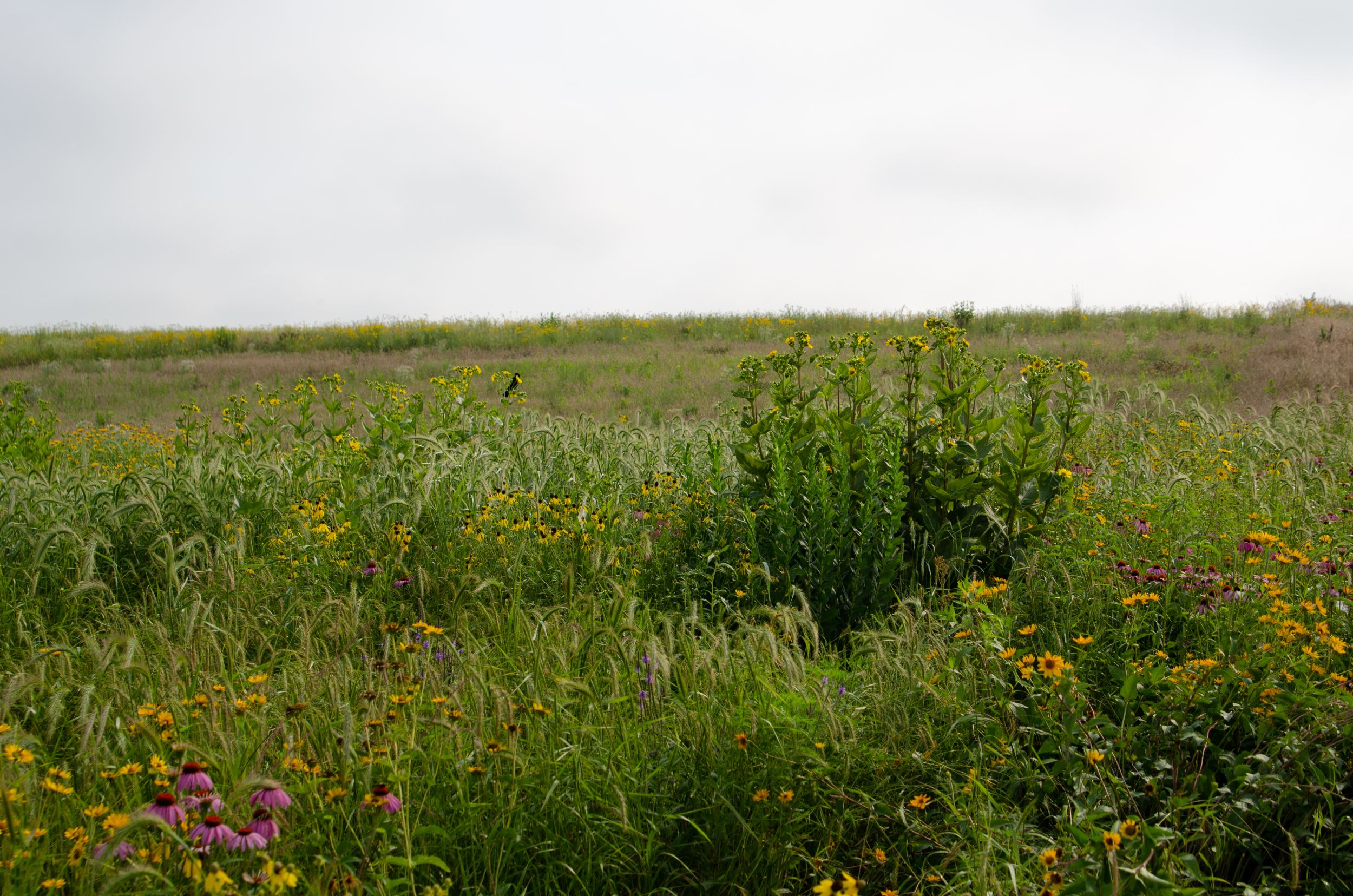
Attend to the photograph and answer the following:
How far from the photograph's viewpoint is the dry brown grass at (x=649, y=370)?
1187cm

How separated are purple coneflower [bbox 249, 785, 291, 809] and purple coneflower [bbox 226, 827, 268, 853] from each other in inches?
2.5

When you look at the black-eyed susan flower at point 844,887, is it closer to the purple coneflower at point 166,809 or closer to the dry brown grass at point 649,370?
the purple coneflower at point 166,809

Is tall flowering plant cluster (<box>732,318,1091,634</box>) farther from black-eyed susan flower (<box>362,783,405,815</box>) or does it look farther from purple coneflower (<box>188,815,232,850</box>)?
purple coneflower (<box>188,815,232,850</box>)

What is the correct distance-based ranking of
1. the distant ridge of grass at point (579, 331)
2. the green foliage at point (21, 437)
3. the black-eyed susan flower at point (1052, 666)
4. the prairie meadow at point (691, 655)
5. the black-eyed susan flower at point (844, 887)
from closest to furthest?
1. the black-eyed susan flower at point (844, 887)
2. the prairie meadow at point (691, 655)
3. the black-eyed susan flower at point (1052, 666)
4. the green foliage at point (21, 437)
5. the distant ridge of grass at point (579, 331)

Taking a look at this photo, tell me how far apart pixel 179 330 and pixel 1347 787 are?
30522mm

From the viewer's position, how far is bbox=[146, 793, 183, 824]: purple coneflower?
1.72 meters

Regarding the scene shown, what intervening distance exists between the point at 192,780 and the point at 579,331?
65.9ft

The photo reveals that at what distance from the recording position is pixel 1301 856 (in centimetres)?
222

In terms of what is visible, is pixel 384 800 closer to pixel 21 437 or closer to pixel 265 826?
pixel 265 826

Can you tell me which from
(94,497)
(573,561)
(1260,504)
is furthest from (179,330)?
(1260,504)

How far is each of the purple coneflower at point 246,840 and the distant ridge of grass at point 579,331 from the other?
17819 millimetres

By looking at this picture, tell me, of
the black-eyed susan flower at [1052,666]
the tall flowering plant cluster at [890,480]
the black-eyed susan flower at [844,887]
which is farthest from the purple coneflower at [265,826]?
the tall flowering plant cluster at [890,480]

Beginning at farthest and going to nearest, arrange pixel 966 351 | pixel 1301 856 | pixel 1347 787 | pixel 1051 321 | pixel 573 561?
pixel 1051 321 → pixel 966 351 → pixel 573 561 → pixel 1347 787 → pixel 1301 856

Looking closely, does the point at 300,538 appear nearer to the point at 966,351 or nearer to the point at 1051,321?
the point at 966,351
